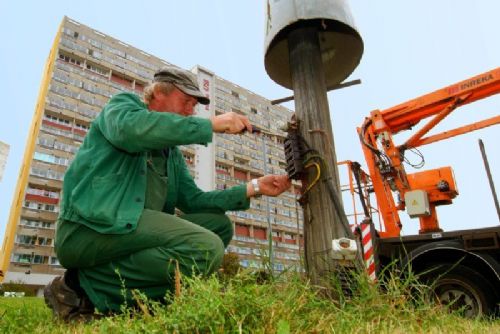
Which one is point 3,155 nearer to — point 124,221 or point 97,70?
point 124,221

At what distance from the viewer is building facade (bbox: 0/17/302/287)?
37469 millimetres

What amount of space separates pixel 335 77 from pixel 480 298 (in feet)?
8.57

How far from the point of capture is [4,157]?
12.6ft

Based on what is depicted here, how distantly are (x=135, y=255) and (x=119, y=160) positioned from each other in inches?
22.3

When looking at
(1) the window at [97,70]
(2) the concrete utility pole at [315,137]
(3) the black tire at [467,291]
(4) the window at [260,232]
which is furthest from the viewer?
(4) the window at [260,232]

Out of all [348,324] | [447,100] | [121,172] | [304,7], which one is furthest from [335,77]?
[447,100]

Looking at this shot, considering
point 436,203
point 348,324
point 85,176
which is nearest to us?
point 348,324

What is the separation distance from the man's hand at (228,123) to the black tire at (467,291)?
2.61m

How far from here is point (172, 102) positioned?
259 centimetres

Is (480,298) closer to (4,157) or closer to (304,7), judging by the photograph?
(304,7)

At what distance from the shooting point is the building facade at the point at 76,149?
37469 mm

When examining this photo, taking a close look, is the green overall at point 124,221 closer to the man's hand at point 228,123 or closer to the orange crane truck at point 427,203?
the man's hand at point 228,123

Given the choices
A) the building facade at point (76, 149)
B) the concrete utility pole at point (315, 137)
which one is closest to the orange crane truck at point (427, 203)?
the concrete utility pole at point (315, 137)

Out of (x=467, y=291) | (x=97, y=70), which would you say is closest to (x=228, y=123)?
(x=467, y=291)
